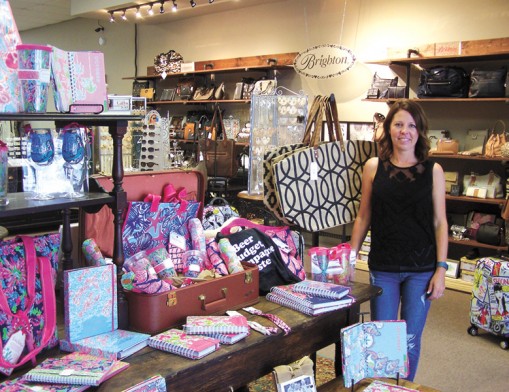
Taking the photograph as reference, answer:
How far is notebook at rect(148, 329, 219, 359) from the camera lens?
1517 millimetres

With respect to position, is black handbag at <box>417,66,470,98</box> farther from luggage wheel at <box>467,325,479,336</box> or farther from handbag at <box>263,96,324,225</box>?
handbag at <box>263,96,324,225</box>

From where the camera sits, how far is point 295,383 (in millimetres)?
1579

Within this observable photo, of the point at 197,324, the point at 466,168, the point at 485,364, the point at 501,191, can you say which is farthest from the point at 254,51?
the point at 197,324

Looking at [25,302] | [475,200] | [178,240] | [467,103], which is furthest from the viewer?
[467,103]

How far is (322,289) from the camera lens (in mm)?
2006

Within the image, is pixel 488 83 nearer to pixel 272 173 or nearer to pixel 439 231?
pixel 439 231

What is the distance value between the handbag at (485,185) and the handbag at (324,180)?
9.65ft

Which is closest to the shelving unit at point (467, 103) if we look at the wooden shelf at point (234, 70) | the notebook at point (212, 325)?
the wooden shelf at point (234, 70)

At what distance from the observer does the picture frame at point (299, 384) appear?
5.10 feet

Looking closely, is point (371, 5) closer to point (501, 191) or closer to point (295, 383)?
point (501, 191)

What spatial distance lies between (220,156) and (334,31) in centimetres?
202

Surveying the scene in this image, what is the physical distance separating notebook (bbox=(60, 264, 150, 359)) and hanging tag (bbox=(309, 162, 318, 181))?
3.42ft

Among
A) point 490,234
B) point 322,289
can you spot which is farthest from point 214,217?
point 490,234

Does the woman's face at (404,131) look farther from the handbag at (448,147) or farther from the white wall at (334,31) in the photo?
the white wall at (334,31)
